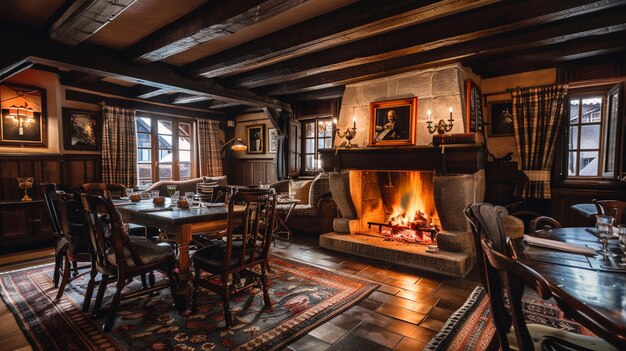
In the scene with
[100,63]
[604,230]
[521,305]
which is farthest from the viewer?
[100,63]

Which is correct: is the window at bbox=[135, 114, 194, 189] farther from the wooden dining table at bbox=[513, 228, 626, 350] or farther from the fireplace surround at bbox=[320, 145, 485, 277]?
the wooden dining table at bbox=[513, 228, 626, 350]

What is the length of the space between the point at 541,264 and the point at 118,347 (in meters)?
2.50

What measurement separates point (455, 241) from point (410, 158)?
1.14 metres

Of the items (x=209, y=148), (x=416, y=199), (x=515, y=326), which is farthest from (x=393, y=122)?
(x=209, y=148)

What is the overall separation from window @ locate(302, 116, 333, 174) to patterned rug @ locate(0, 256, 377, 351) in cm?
364

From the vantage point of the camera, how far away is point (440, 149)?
142 inches

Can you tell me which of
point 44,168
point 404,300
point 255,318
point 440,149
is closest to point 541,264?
point 404,300

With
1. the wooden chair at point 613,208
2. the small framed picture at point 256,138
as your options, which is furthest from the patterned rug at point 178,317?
the small framed picture at point 256,138

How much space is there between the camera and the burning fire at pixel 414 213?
422 centimetres

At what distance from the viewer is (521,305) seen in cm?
94

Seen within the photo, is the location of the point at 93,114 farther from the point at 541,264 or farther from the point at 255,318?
the point at 541,264

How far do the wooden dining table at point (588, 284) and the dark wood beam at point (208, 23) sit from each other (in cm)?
231

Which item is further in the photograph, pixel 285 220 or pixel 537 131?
pixel 285 220

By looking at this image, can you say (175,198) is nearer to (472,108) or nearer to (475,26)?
(475,26)
